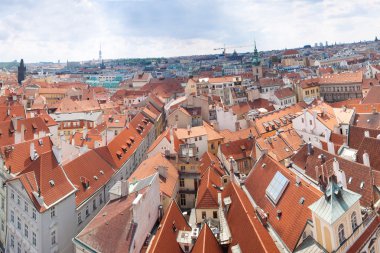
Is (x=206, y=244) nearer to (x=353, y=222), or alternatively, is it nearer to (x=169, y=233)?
(x=169, y=233)

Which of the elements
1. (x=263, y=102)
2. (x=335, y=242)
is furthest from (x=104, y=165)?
(x=263, y=102)

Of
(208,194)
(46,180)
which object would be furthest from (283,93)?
(46,180)

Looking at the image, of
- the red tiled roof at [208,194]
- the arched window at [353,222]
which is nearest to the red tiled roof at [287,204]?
the arched window at [353,222]

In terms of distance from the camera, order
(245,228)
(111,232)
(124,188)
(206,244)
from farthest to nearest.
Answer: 1. (124,188)
2. (111,232)
3. (245,228)
4. (206,244)

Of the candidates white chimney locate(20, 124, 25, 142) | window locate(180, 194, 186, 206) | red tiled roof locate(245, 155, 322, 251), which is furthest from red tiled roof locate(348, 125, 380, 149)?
white chimney locate(20, 124, 25, 142)

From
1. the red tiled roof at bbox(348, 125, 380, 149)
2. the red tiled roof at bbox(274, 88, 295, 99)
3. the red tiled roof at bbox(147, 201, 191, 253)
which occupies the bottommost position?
the red tiled roof at bbox(147, 201, 191, 253)

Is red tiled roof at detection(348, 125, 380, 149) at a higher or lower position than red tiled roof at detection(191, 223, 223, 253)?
higher

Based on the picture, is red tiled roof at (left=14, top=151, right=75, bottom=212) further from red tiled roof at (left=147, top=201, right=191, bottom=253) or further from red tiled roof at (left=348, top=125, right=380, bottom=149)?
red tiled roof at (left=348, top=125, right=380, bottom=149)
